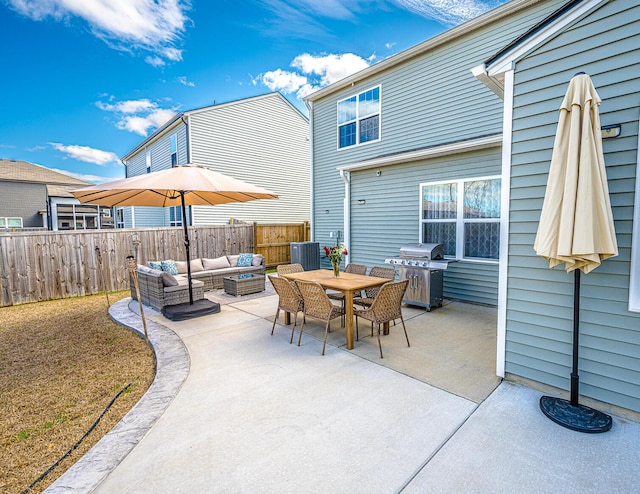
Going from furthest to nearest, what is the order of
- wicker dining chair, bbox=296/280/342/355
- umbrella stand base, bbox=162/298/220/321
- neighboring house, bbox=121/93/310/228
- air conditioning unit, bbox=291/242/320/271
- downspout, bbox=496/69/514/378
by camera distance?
neighboring house, bbox=121/93/310/228 → air conditioning unit, bbox=291/242/320/271 → umbrella stand base, bbox=162/298/220/321 → wicker dining chair, bbox=296/280/342/355 → downspout, bbox=496/69/514/378

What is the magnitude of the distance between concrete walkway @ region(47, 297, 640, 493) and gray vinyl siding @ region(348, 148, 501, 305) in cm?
336

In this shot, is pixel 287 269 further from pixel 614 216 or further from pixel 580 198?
pixel 614 216

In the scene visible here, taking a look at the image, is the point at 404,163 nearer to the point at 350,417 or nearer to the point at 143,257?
the point at 350,417

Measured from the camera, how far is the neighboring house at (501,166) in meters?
2.42

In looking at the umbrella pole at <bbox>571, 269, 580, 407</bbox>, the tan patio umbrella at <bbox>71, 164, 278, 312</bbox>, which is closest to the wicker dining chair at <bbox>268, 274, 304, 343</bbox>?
the tan patio umbrella at <bbox>71, 164, 278, 312</bbox>

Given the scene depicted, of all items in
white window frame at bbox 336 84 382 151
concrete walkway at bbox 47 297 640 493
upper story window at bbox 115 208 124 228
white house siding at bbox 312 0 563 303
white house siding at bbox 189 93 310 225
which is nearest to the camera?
concrete walkway at bbox 47 297 640 493

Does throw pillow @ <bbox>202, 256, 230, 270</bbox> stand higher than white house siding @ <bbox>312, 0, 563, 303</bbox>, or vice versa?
white house siding @ <bbox>312, 0, 563, 303</bbox>

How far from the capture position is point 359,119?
867 centimetres

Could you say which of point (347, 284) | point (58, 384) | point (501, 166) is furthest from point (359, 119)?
point (58, 384)

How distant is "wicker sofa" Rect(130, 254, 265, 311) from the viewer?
575 centimetres

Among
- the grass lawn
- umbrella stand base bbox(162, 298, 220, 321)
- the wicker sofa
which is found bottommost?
the grass lawn

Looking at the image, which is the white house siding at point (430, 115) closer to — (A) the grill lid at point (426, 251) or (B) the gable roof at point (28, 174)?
(A) the grill lid at point (426, 251)

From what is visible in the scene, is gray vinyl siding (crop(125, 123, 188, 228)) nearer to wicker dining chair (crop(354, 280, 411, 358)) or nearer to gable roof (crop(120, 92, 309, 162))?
gable roof (crop(120, 92, 309, 162))

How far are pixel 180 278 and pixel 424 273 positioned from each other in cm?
510
